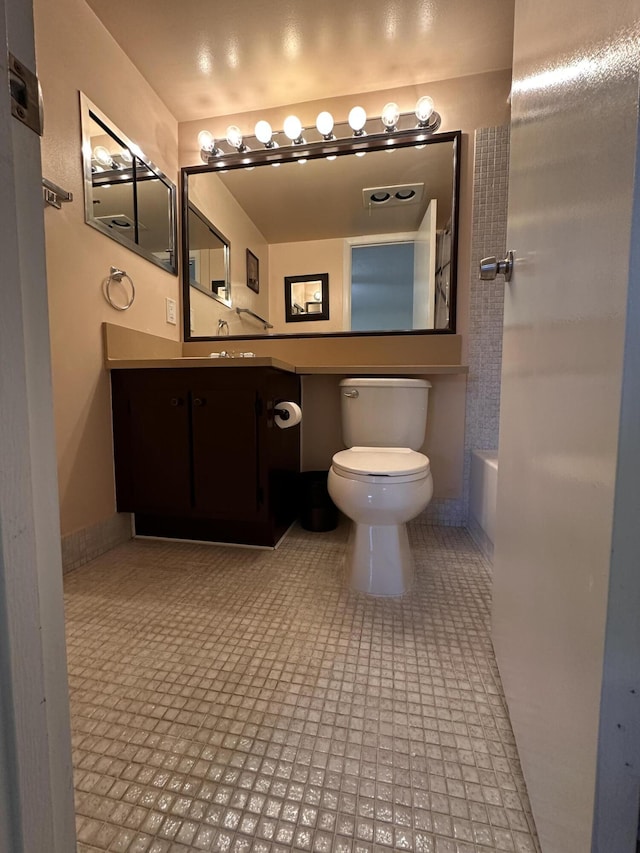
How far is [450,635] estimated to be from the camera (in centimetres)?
104

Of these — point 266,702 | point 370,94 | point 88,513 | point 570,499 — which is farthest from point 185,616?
point 370,94

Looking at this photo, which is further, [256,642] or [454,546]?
[454,546]

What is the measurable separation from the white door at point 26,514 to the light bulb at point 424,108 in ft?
6.32

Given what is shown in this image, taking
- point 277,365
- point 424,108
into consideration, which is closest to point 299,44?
point 424,108

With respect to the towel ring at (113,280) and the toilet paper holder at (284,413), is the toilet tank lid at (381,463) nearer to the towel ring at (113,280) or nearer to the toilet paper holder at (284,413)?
the toilet paper holder at (284,413)

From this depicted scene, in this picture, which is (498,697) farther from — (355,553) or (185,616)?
(185,616)

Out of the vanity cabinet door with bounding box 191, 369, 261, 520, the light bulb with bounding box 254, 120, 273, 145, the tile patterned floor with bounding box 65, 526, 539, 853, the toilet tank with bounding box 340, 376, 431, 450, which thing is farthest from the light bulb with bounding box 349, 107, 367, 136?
the tile patterned floor with bounding box 65, 526, 539, 853

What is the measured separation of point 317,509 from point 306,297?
114 centimetres

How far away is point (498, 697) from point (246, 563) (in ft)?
3.15

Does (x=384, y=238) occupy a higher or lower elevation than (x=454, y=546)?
higher

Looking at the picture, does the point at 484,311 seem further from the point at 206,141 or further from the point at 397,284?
the point at 206,141

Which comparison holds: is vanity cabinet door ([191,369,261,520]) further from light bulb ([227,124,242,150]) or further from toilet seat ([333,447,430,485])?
light bulb ([227,124,242,150])

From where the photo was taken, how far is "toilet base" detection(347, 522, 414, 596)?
4.07 ft

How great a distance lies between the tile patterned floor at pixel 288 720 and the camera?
1.90ft
